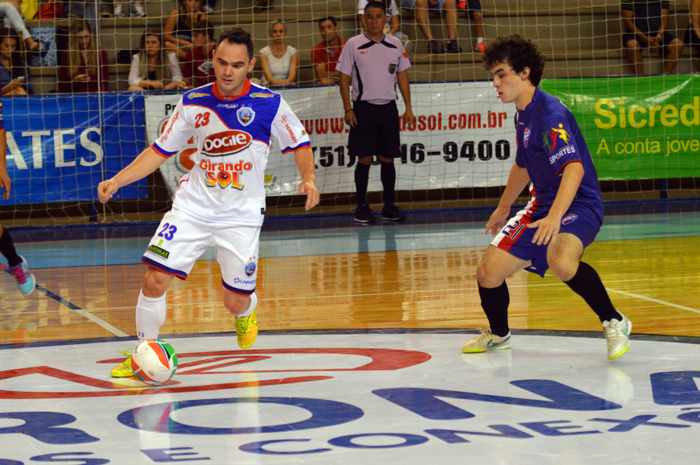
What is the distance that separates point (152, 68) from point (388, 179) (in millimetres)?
3540

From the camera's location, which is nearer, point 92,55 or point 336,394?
point 336,394

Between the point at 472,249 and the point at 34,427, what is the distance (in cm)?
536

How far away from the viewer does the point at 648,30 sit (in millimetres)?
12570

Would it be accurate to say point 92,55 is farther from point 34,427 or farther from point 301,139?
point 34,427

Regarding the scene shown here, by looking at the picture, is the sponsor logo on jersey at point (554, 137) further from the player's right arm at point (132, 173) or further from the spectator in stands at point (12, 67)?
the spectator in stands at point (12, 67)

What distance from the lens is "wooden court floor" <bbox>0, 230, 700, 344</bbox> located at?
4.87m

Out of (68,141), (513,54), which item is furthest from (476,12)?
(513,54)

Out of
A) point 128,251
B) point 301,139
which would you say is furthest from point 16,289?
point 301,139

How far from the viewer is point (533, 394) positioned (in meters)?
3.29

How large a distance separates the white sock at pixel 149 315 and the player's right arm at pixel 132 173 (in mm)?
462

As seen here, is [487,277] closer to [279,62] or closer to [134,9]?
[279,62]

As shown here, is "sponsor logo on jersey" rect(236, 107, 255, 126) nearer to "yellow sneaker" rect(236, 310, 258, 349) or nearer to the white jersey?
the white jersey

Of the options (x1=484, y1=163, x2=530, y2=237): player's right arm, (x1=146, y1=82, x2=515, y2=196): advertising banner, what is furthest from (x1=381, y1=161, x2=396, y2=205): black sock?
(x1=484, y1=163, x2=530, y2=237): player's right arm

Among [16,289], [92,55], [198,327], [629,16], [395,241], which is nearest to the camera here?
[198,327]
